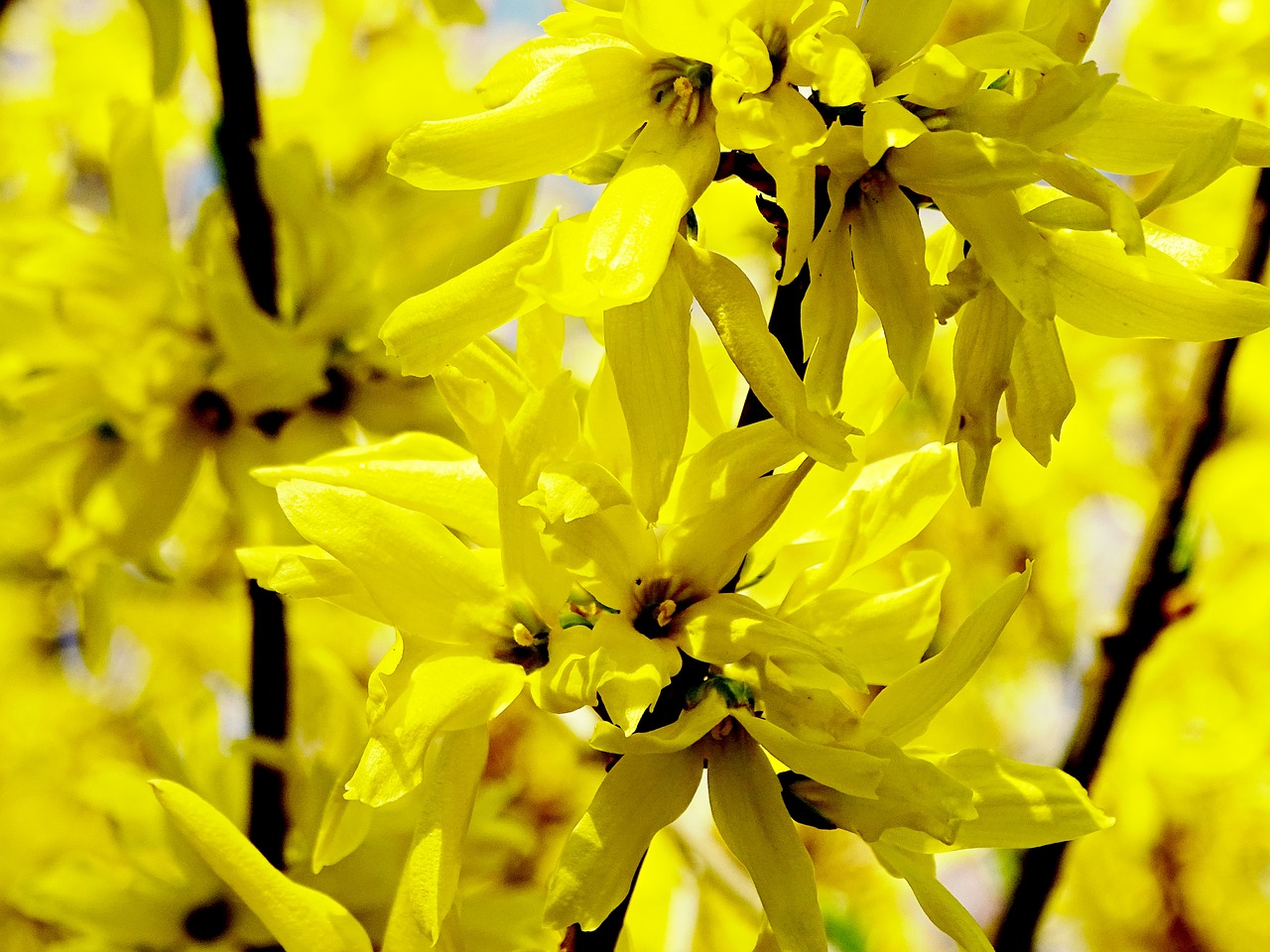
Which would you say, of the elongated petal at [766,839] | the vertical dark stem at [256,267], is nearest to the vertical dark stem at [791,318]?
the elongated petal at [766,839]

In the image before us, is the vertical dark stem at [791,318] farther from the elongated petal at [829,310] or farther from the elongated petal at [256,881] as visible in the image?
the elongated petal at [256,881]

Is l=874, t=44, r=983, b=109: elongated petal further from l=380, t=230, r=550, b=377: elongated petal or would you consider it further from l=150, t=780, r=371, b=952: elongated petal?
l=150, t=780, r=371, b=952: elongated petal

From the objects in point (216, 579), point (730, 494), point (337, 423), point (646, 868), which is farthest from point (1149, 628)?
point (216, 579)

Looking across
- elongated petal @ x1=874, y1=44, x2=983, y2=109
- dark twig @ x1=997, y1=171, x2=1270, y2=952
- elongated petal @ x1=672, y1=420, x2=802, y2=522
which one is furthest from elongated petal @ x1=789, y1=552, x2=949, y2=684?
dark twig @ x1=997, y1=171, x2=1270, y2=952

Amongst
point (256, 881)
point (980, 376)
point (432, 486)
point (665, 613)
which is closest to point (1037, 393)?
point (980, 376)

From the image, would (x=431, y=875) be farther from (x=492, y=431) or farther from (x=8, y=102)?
(x=8, y=102)
